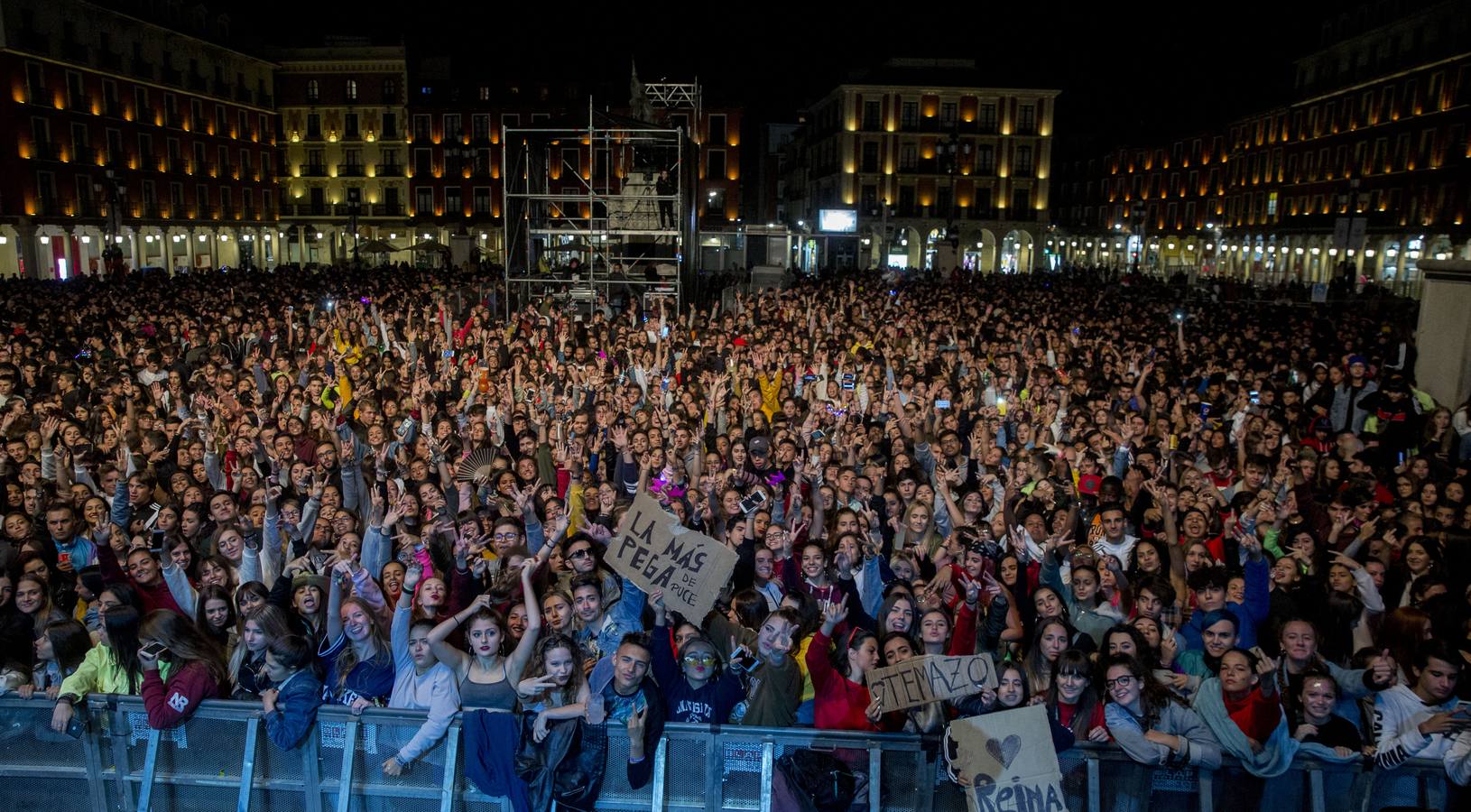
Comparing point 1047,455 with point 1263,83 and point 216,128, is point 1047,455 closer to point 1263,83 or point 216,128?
point 216,128

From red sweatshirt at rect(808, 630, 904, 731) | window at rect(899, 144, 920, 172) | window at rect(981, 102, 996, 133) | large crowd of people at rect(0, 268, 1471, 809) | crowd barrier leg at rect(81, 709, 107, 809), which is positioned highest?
window at rect(981, 102, 996, 133)

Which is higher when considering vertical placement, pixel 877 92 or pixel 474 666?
pixel 877 92

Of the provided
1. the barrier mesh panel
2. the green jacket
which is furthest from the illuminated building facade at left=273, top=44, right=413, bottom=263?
the barrier mesh panel

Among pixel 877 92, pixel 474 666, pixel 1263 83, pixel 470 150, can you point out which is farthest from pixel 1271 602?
pixel 1263 83

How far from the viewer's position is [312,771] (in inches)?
174

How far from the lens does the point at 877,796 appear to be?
13.8ft

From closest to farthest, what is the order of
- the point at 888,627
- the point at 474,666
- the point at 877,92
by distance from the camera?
the point at 474,666 < the point at 888,627 < the point at 877,92

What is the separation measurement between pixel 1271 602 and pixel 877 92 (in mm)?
57033

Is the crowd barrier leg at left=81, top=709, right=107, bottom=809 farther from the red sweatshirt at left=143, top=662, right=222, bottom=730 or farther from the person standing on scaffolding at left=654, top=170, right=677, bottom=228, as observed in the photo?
the person standing on scaffolding at left=654, top=170, right=677, bottom=228

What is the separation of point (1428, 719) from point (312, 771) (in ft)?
15.6

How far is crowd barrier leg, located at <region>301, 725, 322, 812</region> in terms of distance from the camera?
174 inches

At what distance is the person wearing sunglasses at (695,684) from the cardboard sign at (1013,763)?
3.73 feet

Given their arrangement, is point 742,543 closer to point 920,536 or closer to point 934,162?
point 920,536

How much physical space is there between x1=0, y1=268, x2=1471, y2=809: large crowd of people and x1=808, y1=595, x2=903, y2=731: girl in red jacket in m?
0.02
